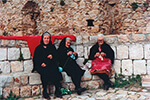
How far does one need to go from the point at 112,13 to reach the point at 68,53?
7.03m

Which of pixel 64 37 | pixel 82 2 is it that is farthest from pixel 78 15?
pixel 64 37

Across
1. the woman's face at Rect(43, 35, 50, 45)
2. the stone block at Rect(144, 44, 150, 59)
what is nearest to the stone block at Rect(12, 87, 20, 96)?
the woman's face at Rect(43, 35, 50, 45)

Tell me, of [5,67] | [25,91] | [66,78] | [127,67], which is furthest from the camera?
[127,67]

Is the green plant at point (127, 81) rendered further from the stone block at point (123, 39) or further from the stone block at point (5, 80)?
the stone block at point (5, 80)

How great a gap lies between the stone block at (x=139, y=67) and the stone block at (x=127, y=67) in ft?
0.36

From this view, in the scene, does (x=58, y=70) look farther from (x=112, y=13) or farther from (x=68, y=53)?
(x=112, y=13)

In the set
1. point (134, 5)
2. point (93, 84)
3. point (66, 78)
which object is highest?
point (134, 5)

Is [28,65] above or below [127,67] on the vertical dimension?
above

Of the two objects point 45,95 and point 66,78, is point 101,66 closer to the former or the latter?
point 66,78

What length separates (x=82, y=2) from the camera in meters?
10.5

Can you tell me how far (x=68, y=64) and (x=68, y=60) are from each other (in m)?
0.11

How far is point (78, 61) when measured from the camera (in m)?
5.50

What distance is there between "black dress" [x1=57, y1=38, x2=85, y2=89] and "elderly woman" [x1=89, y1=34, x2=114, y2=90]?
1.35 ft

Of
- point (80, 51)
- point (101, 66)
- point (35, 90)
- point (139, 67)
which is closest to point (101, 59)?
point (101, 66)
